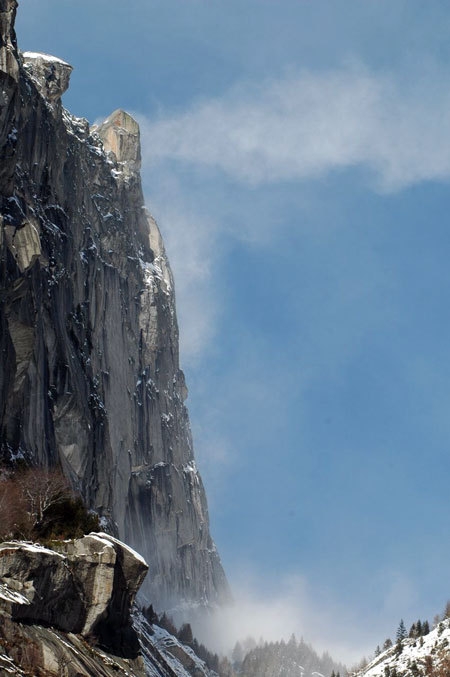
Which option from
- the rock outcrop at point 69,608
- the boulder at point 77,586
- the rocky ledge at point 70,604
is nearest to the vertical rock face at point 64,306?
the boulder at point 77,586

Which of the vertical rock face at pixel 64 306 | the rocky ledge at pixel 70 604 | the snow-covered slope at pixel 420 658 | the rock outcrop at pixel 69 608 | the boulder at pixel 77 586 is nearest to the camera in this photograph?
the rock outcrop at pixel 69 608

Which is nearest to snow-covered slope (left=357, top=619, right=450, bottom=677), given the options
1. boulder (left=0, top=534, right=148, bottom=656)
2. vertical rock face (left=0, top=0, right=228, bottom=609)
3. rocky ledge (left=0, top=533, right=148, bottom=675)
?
vertical rock face (left=0, top=0, right=228, bottom=609)

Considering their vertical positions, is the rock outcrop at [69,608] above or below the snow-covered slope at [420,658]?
below

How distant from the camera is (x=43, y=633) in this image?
53688 millimetres

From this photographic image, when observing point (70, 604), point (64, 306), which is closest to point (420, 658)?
point (64, 306)

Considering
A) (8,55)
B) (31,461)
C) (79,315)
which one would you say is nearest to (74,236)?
(79,315)

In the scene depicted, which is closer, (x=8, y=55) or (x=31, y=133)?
(x=8, y=55)

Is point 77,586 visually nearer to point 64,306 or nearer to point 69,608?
point 69,608

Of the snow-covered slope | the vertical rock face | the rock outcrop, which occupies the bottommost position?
the rock outcrop

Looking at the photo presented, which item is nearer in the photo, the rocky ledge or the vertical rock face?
the rocky ledge

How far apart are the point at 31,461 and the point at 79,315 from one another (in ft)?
136

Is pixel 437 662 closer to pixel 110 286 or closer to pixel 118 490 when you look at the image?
pixel 118 490

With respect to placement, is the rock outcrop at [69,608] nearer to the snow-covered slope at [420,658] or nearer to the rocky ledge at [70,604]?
the rocky ledge at [70,604]

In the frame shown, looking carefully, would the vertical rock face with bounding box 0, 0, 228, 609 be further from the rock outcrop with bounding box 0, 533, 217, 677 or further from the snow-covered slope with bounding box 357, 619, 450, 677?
the snow-covered slope with bounding box 357, 619, 450, 677
